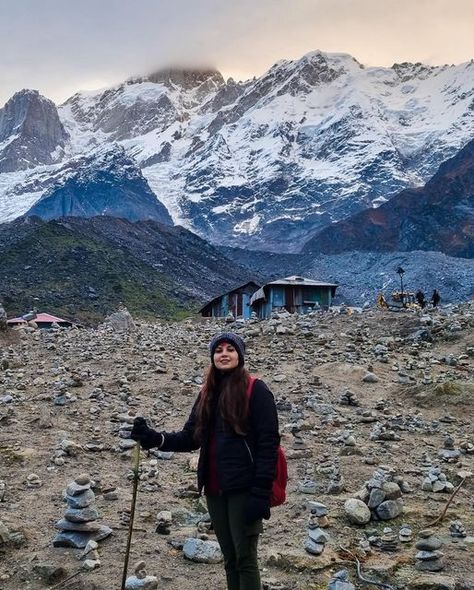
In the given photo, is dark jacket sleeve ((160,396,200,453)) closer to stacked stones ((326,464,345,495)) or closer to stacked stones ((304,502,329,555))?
stacked stones ((304,502,329,555))

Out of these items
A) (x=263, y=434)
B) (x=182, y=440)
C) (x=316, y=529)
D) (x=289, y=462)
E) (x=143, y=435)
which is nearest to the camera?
(x=263, y=434)

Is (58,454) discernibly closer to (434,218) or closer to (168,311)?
(168,311)

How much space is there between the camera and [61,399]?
1261 centimetres

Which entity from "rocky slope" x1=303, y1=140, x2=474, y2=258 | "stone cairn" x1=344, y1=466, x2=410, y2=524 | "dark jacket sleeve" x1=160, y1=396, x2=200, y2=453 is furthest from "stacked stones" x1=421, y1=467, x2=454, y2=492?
"rocky slope" x1=303, y1=140, x2=474, y2=258

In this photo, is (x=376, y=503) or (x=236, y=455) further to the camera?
(x=376, y=503)

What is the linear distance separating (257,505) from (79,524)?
2777mm

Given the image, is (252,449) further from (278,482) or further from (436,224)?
(436,224)

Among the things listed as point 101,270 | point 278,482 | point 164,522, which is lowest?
point 164,522

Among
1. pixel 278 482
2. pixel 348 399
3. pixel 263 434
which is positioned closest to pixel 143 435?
pixel 263 434

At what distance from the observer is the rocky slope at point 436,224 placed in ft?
522

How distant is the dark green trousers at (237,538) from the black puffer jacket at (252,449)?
A: 156mm

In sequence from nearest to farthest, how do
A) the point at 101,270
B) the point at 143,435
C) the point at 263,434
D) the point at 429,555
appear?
the point at 263,434
the point at 143,435
the point at 429,555
the point at 101,270

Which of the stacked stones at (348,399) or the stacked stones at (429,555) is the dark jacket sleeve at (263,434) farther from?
the stacked stones at (348,399)

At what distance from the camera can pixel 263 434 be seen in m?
5.20
